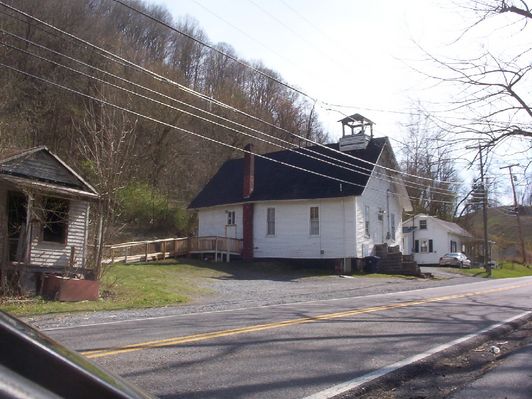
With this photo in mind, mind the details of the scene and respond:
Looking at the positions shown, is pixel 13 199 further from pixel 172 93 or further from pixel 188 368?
pixel 172 93

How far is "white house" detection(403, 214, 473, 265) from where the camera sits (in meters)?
53.9

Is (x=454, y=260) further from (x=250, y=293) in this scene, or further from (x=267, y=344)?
(x=267, y=344)

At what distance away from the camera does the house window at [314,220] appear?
3428 centimetres

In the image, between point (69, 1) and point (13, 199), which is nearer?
point (13, 199)

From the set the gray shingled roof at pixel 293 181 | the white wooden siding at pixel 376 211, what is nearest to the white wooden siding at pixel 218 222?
the gray shingled roof at pixel 293 181

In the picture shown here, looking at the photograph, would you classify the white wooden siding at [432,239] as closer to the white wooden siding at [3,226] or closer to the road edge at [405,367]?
the white wooden siding at [3,226]

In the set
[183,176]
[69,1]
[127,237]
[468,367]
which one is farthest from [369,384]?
Result: [183,176]

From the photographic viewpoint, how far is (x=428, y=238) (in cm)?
5469

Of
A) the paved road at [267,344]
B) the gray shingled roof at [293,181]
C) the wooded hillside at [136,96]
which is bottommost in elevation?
the paved road at [267,344]

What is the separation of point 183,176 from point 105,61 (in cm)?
1323

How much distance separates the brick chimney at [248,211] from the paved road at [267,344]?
22199 mm

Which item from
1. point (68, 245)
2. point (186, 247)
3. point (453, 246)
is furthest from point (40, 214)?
point (453, 246)

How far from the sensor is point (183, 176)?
48.7m

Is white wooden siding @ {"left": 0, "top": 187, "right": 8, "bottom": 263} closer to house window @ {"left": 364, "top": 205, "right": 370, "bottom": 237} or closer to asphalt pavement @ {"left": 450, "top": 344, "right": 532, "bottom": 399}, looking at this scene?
asphalt pavement @ {"left": 450, "top": 344, "right": 532, "bottom": 399}
